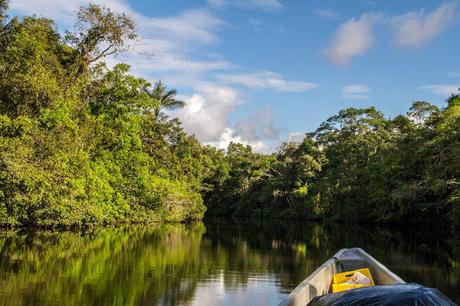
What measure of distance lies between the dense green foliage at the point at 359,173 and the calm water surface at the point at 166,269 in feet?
24.4

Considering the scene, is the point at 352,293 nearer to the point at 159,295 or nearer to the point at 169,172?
the point at 159,295

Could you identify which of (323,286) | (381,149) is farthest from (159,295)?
(381,149)

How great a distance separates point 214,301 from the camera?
9555 mm

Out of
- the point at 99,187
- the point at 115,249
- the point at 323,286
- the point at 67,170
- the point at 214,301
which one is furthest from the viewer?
the point at 99,187

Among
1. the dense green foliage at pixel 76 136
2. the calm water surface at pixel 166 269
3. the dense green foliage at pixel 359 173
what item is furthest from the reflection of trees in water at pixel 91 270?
the dense green foliage at pixel 359 173

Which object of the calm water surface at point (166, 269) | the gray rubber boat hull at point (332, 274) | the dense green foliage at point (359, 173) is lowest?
the calm water surface at point (166, 269)

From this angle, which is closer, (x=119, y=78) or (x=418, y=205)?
(x=119, y=78)

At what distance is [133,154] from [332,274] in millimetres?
23632

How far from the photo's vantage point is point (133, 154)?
31375mm

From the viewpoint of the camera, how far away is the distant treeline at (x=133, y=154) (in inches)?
810

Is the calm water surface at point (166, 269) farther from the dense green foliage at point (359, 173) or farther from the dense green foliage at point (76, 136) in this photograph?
the dense green foliage at point (359, 173)

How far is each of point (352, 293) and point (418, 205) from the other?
30.3 meters

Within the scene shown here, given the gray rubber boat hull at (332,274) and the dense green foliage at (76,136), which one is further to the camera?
the dense green foliage at (76,136)

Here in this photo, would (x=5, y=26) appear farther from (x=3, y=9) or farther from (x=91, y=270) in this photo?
(x=91, y=270)
